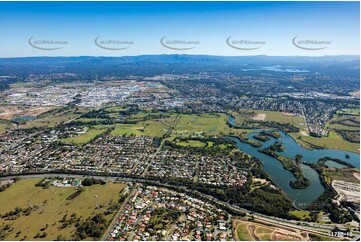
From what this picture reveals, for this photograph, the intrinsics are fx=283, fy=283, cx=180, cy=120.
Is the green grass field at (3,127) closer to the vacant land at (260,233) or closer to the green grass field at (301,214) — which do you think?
the vacant land at (260,233)

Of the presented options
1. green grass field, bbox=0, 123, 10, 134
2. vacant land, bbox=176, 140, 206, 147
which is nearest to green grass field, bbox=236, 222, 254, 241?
vacant land, bbox=176, 140, 206, 147

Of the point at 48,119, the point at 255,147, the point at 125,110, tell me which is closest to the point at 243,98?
the point at 125,110

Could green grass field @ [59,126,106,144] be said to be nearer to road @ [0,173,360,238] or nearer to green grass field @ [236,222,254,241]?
road @ [0,173,360,238]

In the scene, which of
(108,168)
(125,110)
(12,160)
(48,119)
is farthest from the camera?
(125,110)

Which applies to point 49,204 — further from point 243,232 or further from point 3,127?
point 3,127

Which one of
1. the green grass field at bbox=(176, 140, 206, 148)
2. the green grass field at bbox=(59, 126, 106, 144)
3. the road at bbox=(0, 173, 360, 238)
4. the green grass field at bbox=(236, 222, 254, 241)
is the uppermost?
the green grass field at bbox=(176, 140, 206, 148)

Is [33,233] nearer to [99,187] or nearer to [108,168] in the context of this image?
[99,187]

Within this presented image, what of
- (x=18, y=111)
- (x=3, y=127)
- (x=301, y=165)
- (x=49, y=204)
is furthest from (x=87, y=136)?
(x=301, y=165)
